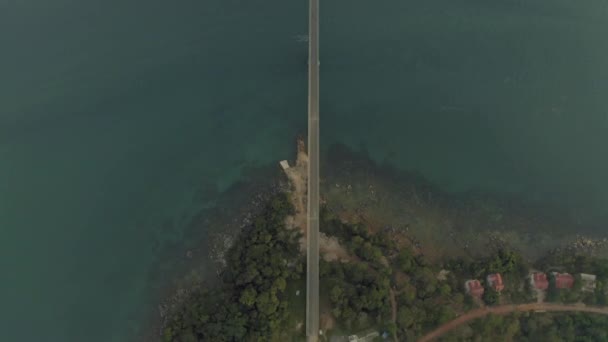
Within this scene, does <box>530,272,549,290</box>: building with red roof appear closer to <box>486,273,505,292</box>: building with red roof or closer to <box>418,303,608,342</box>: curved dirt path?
<box>418,303,608,342</box>: curved dirt path

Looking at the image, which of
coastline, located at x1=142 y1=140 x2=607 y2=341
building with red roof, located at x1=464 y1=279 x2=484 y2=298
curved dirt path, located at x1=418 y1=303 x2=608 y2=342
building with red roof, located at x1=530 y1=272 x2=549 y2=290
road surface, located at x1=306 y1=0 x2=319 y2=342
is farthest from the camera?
coastline, located at x1=142 y1=140 x2=607 y2=341

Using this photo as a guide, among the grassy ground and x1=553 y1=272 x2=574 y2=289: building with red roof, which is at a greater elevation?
x1=553 y1=272 x2=574 y2=289: building with red roof

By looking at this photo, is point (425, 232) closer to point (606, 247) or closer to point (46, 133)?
point (606, 247)

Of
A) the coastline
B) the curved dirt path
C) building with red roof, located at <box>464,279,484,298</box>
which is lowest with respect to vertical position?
the curved dirt path

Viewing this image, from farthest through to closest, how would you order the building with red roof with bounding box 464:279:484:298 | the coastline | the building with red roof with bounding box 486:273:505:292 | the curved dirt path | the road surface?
the coastline < the building with red roof with bounding box 486:273:505:292 < the building with red roof with bounding box 464:279:484:298 < the curved dirt path < the road surface

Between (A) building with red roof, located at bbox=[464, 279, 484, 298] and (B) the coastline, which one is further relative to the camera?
(B) the coastline

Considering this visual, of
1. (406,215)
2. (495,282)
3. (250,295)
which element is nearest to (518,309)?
(495,282)

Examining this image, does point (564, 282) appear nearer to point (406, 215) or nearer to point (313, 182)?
point (406, 215)

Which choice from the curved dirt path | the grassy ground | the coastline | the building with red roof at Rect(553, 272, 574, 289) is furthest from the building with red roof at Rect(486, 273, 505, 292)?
the grassy ground
